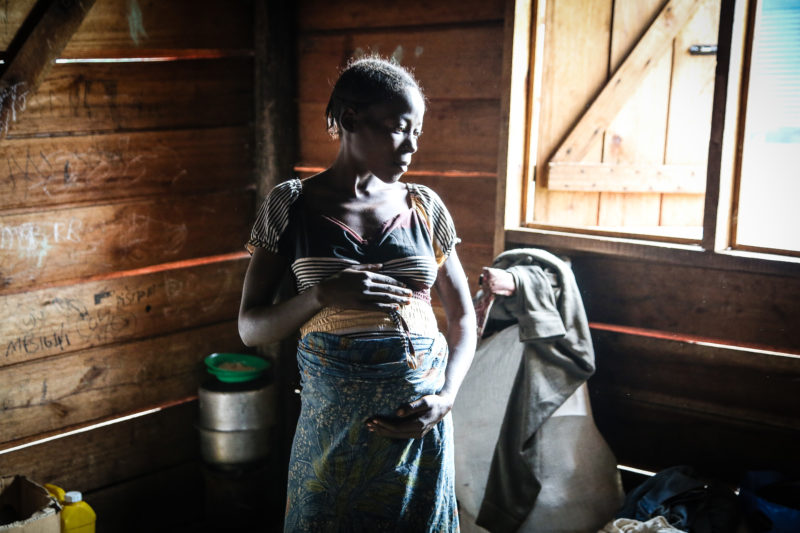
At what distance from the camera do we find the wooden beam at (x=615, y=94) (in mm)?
3289

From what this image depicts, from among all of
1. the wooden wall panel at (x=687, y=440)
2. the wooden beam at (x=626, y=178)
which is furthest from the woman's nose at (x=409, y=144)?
the wooden wall panel at (x=687, y=440)

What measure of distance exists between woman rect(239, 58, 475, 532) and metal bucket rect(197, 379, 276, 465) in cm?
170

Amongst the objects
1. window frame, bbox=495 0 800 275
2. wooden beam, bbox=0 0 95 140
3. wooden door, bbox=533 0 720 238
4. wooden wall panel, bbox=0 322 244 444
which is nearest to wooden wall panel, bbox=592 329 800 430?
window frame, bbox=495 0 800 275

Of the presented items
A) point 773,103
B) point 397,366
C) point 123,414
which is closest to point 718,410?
point 773,103

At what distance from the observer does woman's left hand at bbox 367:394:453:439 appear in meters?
1.77

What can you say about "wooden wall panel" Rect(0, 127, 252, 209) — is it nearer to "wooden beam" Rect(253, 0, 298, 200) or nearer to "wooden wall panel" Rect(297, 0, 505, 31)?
"wooden beam" Rect(253, 0, 298, 200)

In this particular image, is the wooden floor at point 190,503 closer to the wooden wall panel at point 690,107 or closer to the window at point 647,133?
the window at point 647,133

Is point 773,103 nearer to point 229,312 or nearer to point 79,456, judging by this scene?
point 229,312

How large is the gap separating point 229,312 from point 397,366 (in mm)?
2160

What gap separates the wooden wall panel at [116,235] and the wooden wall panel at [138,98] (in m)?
0.33

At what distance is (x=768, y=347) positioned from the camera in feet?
9.10

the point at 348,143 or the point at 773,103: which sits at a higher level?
the point at 773,103

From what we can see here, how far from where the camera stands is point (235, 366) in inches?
146

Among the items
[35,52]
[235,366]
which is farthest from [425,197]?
[235,366]
